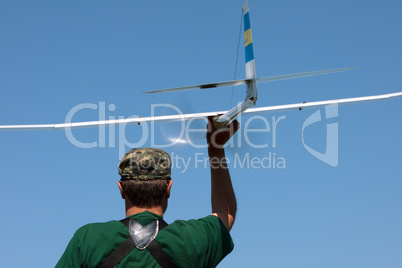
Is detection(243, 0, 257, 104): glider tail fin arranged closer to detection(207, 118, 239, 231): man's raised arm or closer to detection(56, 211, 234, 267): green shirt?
detection(207, 118, 239, 231): man's raised arm

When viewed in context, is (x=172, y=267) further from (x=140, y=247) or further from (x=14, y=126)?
(x=14, y=126)

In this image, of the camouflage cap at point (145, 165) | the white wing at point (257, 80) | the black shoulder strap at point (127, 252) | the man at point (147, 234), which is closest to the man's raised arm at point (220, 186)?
the man at point (147, 234)

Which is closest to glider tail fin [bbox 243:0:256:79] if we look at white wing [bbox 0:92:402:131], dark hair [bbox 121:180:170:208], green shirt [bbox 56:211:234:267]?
white wing [bbox 0:92:402:131]

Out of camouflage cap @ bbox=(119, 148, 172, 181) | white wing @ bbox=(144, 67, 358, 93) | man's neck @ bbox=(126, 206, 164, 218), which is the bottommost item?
man's neck @ bbox=(126, 206, 164, 218)

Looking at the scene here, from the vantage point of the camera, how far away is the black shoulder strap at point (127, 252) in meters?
3.32

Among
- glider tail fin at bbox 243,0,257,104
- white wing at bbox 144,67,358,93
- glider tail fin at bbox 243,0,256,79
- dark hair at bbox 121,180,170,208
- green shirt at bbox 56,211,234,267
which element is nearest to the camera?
green shirt at bbox 56,211,234,267

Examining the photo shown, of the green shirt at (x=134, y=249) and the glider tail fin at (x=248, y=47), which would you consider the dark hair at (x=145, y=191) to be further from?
the glider tail fin at (x=248, y=47)

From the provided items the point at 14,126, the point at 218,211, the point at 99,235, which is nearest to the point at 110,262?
the point at 99,235

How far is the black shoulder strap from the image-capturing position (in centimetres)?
332

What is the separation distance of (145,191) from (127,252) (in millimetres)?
468

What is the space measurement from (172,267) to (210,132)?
50.1 inches

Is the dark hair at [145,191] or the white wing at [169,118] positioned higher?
the white wing at [169,118]

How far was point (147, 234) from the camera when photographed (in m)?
3.35

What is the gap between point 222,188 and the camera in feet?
13.3
